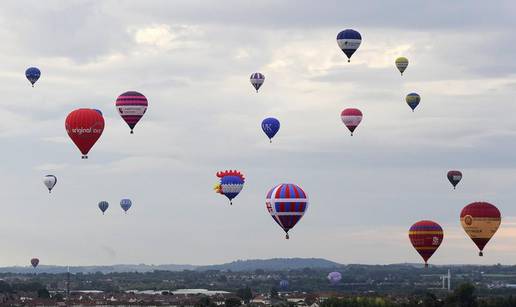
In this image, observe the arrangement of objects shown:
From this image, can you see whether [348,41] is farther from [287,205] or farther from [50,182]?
[50,182]

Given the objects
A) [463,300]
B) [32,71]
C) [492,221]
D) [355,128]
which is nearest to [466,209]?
[492,221]

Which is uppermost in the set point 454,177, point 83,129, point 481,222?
point 454,177

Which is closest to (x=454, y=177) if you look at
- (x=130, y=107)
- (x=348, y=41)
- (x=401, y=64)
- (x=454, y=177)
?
(x=454, y=177)

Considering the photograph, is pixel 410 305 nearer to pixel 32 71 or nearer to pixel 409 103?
pixel 409 103

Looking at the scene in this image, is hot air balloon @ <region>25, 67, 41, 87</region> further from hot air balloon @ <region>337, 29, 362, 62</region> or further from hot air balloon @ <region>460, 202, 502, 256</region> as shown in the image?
hot air balloon @ <region>460, 202, 502, 256</region>

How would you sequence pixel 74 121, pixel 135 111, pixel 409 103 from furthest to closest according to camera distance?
pixel 409 103, pixel 135 111, pixel 74 121

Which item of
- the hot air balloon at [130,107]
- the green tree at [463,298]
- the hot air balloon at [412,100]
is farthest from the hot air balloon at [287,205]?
the green tree at [463,298]

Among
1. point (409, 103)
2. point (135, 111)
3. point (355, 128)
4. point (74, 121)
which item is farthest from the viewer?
point (409, 103)

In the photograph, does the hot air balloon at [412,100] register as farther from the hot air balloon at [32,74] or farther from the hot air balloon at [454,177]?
the hot air balloon at [32,74]
